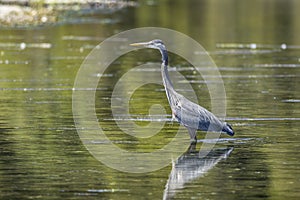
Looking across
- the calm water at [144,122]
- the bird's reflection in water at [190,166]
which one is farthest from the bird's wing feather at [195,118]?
the bird's reflection in water at [190,166]

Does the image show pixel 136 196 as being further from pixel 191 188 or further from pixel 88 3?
pixel 88 3

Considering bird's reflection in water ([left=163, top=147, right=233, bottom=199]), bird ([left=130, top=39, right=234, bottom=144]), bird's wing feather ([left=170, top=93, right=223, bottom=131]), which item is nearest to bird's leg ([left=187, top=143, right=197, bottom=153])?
bird's reflection in water ([left=163, top=147, right=233, bottom=199])

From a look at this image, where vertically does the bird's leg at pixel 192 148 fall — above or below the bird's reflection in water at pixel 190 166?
below

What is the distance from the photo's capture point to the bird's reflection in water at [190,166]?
1320cm

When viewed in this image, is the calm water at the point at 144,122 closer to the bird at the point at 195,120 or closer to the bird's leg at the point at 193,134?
the bird's leg at the point at 193,134

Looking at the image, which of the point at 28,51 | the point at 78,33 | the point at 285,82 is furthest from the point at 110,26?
the point at 285,82

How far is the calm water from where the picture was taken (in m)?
13.1

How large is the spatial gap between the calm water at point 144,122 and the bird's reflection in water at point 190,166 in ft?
0.04

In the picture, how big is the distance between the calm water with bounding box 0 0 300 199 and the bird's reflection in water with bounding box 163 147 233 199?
1 centimetres

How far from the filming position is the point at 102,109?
21.1 meters

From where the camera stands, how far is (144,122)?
19344 millimetres

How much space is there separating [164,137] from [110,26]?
2969cm

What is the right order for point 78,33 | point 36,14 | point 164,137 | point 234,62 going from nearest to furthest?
point 164,137, point 234,62, point 78,33, point 36,14

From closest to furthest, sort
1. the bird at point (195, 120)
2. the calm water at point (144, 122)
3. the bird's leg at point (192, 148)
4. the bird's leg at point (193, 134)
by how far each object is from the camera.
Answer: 1. the calm water at point (144, 122)
2. the bird's leg at point (192, 148)
3. the bird at point (195, 120)
4. the bird's leg at point (193, 134)
